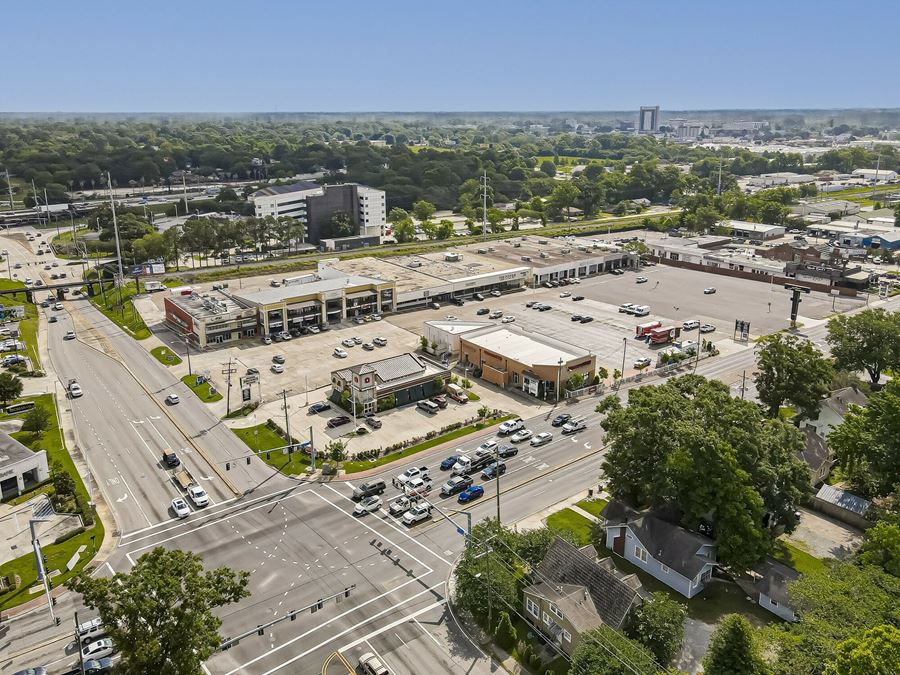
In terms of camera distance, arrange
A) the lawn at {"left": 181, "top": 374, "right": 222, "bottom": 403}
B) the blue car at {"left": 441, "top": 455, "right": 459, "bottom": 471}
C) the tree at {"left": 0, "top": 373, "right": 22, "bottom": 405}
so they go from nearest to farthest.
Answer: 1. the blue car at {"left": 441, "top": 455, "right": 459, "bottom": 471}
2. the tree at {"left": 0, "top": 373, "right": 22, "bottom": 405}
3. the lawn at {"left": 181, "top": 374, "right": 222, "bottom": 403}

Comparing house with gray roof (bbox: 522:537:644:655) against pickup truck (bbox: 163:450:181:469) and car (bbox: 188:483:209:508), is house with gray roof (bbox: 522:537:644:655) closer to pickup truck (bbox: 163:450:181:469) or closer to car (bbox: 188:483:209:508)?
car (bbox: 188:483:209:508)

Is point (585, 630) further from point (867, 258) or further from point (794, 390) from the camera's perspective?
point (867, 258)

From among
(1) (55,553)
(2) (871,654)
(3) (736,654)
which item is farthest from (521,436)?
(1) (55,553)

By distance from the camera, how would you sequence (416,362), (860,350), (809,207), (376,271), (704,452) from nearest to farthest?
(704,452) < (860,350) < (416,362) < (376,271) < (809,207)

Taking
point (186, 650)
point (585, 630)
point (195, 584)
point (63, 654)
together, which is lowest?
point (63, 654)

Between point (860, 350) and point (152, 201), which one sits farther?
point (152, 201)

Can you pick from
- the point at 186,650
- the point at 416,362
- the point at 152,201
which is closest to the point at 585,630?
the point at 186,650

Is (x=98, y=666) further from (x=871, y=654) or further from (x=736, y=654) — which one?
(x=871, y=654)

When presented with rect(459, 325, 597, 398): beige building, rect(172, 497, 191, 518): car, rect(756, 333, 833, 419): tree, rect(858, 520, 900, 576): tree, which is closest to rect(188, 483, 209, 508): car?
rect(172, 497, 191, 518): car
